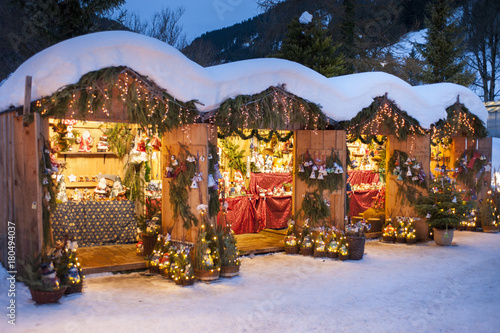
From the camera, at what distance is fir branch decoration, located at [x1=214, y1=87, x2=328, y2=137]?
7777mm

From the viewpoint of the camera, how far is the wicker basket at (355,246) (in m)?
8.77

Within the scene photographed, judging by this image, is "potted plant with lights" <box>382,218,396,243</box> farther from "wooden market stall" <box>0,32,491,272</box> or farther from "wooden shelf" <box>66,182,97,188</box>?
"wooden shelf" <box>66,182,97,188</box>

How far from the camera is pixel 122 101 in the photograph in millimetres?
7008

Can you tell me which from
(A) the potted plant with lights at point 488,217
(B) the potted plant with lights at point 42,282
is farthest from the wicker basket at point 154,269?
(A) the potted plant with lights at point 488,217

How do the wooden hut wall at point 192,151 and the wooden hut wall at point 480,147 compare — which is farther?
the wooden hut wall at point 480,147

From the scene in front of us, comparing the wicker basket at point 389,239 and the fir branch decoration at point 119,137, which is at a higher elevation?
the fir branch decoration at point 119,137

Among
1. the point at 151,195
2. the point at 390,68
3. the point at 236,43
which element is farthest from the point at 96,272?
the point at 236,43

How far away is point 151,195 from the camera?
9.56 meters

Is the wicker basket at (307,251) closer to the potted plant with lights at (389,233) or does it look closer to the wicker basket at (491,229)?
the potted plant with lights at (389,233)

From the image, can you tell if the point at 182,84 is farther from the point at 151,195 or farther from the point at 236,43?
the point at 236,43

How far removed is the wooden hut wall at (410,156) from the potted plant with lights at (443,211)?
1.19ft

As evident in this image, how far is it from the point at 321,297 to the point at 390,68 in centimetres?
1429

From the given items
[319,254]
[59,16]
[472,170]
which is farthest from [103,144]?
[472,170]

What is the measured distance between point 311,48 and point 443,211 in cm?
783
